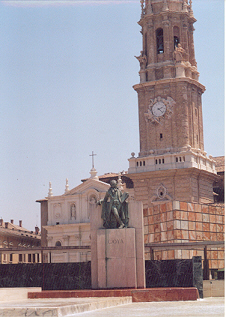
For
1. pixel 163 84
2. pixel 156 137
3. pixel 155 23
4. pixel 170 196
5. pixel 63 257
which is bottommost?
pixel 63 257

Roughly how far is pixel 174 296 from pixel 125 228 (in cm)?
358

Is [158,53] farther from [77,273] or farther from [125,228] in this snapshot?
[125,228]

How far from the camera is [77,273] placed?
1330 inches

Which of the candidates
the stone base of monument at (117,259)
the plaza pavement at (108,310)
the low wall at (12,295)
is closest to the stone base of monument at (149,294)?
the stone base of monument at (117,259)

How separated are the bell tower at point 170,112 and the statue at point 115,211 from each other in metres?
43.1

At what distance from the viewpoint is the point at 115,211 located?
27328mm

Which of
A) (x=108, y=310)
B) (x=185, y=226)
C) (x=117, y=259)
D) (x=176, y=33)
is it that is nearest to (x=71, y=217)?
(x=176, y=33)

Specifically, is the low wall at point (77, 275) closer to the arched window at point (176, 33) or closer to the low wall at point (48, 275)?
the low wall at point (48, 275)

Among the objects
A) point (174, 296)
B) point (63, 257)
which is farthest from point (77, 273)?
point (63, 257)

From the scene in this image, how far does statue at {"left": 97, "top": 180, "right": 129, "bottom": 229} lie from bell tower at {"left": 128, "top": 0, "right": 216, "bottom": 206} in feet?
141

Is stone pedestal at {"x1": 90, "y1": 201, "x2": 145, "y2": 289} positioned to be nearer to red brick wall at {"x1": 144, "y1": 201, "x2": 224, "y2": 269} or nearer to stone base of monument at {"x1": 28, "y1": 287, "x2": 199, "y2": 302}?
stone base of monument at {"x1": 28, "y1": 287, "x2": 199, "y2": 302}

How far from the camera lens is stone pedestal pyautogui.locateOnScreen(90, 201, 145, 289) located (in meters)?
27.2

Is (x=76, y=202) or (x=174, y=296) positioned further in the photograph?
(x=76, y=202)

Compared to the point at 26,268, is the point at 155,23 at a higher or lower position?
higher
